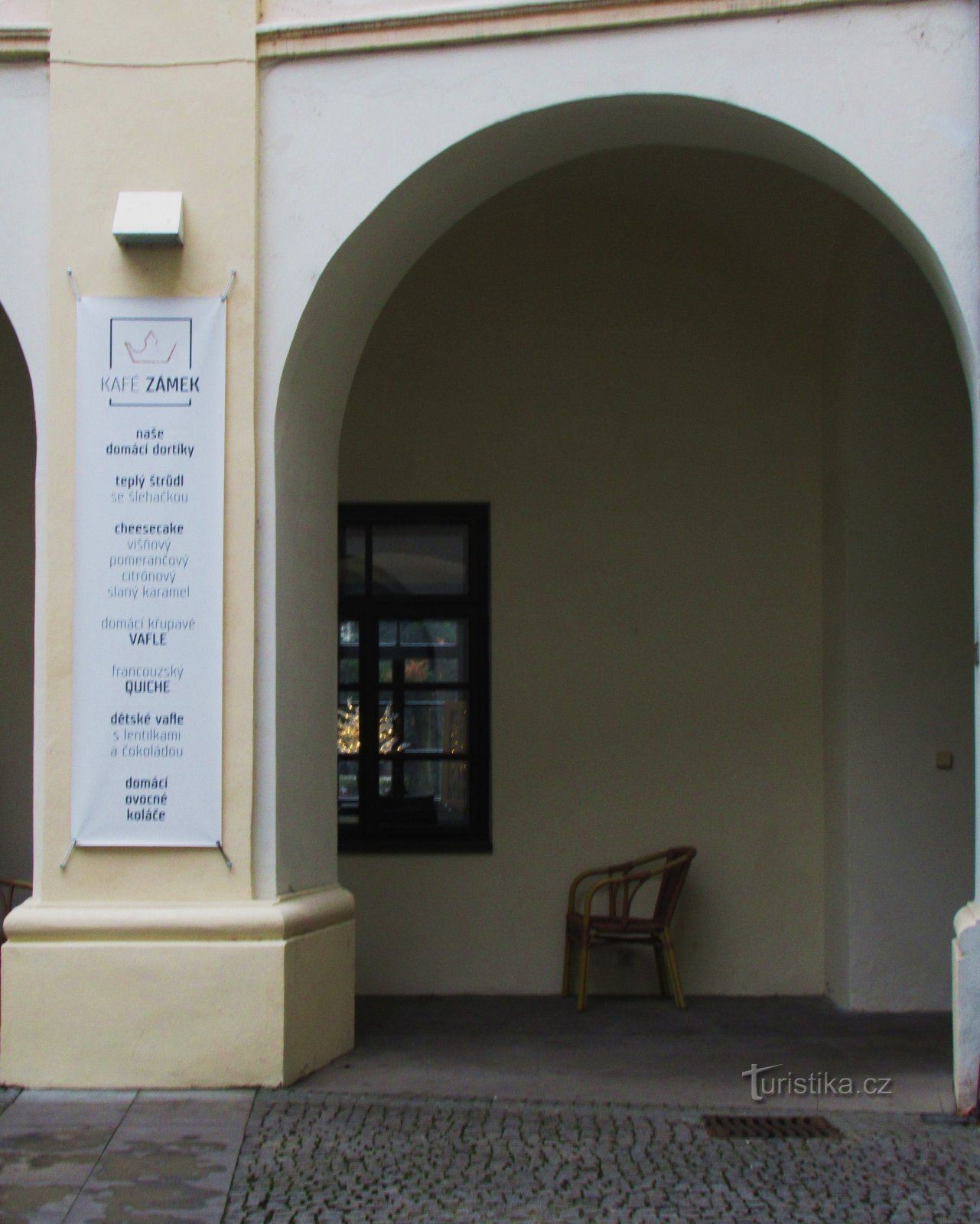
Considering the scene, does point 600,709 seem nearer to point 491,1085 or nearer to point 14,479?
point 491,1085

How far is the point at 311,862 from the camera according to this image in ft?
21.1

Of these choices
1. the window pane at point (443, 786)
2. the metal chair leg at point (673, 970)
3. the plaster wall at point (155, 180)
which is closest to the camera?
the plaster wall at point (155, 180)

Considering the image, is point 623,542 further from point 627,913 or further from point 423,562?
point 627,913

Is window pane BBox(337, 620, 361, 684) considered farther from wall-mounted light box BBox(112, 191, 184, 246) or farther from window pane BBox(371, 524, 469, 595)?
wall-mounted light box BBox(112, 191, 184, 246)

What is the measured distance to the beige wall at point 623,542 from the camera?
8234mm

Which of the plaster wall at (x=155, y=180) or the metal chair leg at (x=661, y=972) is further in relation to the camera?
the metal chair leg at (x=661, y=972)

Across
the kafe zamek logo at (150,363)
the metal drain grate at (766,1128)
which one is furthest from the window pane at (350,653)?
the metal drain grate at (766,1128)

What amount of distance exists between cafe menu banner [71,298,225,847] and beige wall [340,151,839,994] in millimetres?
2359

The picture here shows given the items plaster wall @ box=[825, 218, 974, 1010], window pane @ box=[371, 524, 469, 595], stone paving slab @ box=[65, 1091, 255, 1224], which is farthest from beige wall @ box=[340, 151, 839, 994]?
stone paving slab @ box=[65, 1091, 255, 1224]

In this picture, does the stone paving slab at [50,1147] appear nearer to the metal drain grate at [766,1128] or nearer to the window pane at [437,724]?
the metal drain grate at [766,1128]

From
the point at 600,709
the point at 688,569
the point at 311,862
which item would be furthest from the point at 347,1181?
the point at 688,569

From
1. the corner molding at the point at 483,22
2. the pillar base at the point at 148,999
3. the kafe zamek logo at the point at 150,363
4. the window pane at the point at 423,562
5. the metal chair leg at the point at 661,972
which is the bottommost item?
the metal chair leg at the point at 661,972

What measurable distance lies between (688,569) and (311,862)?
2.99 m

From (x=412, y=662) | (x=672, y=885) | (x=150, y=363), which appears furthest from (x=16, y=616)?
(x=672, y=885)
